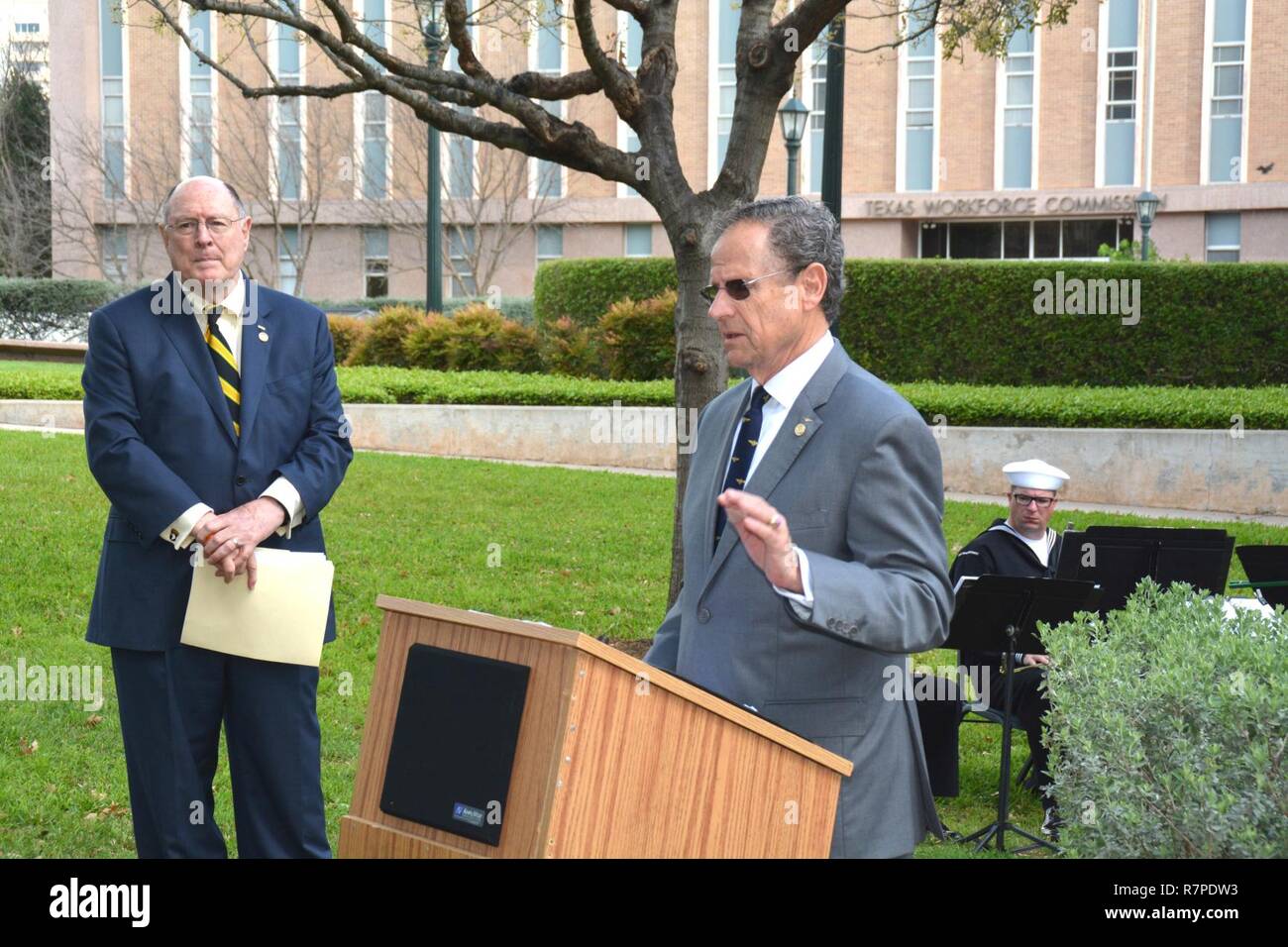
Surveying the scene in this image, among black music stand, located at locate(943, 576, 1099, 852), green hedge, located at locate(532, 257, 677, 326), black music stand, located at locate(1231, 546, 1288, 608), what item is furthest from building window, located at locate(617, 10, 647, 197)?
black music stand, located at locate(943, 576, 1099, 852)

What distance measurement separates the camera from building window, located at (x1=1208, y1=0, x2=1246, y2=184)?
4078 cm

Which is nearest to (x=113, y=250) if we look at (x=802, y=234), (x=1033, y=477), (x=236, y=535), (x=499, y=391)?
(x=499, y=391)

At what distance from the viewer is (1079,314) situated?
20375 mm

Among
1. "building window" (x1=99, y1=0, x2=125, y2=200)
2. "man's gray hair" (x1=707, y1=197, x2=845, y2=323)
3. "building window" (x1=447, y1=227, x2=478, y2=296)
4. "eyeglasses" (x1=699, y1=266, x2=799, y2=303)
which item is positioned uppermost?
"building window" (x1=99, y1=0, x2=125, y2=200)

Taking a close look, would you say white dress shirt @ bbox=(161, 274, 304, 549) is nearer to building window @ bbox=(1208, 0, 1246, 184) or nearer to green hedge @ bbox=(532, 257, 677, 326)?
green hedge @ bbox=(532, 257, 677, 326)

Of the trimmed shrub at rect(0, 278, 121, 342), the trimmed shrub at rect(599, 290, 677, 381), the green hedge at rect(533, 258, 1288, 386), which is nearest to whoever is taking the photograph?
the green hedge at rect(533, 258, 1288, 386)

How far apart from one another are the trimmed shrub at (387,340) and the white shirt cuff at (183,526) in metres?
18.8

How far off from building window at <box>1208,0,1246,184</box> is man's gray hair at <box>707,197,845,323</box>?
4123 centimetres

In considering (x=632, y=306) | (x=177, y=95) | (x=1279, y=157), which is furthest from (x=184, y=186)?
(x=177, y=95)

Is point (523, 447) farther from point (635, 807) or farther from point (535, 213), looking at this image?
point (535, 213)

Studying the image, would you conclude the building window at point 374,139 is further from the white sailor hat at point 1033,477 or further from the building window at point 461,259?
the white sailor hat at point 1033,477

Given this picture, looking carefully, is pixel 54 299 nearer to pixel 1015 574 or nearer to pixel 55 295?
pixel 55 295

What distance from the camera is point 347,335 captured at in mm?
24359
